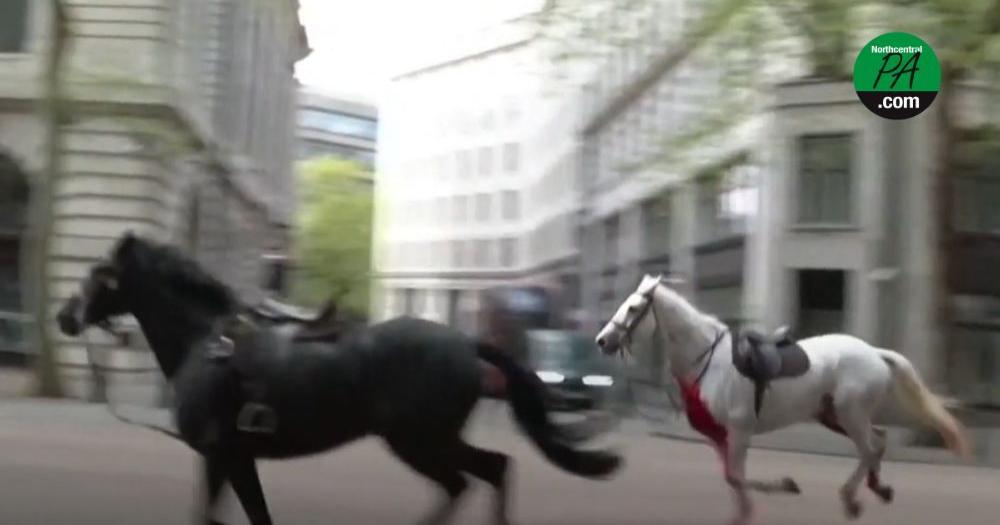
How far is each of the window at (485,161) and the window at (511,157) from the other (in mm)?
1709

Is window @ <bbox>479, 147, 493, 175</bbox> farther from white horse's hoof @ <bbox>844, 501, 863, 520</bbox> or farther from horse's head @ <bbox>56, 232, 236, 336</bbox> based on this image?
horse's head @ <bbox>56, 232, 236, 336</bbox>

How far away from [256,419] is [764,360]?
3170 millimetres

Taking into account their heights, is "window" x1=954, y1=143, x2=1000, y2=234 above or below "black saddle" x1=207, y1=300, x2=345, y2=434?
above

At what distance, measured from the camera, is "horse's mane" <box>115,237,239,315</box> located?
22.6ft

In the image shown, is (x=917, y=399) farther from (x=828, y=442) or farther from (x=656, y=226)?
(x=656, y=226)

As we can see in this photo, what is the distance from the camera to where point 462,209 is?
74.0 m

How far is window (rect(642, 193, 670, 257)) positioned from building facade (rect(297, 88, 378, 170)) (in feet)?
187

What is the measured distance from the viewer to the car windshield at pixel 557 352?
19.5 metres

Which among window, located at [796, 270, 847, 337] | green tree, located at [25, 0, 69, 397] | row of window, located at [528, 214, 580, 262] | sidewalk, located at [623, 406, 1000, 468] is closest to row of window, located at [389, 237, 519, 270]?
row of window, located at [528, 214, 580, 262]

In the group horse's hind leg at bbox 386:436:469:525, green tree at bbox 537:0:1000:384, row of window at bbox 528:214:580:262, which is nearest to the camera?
horse's hind leg at bbox 386:436:469:525

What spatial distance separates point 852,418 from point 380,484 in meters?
3.48

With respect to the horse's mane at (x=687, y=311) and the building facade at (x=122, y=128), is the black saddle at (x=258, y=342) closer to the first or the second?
the horse's mane at (x=687, y=311)

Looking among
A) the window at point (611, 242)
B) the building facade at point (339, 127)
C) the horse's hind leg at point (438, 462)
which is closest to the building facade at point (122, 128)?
the window at point (611, 242)

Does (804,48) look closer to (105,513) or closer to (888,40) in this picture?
(888,40)
